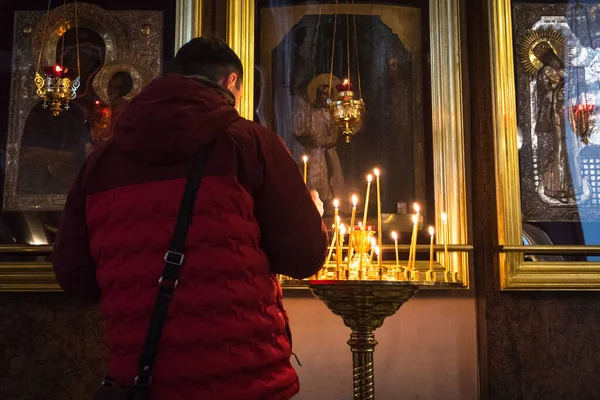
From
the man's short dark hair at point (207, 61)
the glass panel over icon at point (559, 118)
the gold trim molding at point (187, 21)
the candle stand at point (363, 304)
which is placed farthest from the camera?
the gold trim molding at point (187, 21)

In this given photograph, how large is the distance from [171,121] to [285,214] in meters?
0.34

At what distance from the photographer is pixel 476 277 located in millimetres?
2871

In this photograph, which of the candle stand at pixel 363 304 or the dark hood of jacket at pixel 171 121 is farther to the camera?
the candle stand at pixel 363 304

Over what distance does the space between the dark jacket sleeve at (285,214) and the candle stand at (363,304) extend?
1.64 feet

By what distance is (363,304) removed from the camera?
2053 mm

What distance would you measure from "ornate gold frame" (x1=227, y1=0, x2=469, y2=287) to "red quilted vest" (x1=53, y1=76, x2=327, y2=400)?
1.42 meters

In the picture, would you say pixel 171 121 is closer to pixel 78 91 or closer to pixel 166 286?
pixel 166 286

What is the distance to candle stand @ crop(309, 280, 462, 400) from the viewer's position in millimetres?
1986

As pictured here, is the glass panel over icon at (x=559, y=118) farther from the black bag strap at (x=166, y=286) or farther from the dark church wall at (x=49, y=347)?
the dark church wall at (x=49, y=347)

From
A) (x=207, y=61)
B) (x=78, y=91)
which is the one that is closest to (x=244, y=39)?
(x=78, y=91)

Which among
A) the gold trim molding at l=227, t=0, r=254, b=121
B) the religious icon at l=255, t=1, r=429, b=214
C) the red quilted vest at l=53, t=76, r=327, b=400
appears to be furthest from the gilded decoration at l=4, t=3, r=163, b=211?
the red quilted vest at l=53, t=76, r=327, b=400

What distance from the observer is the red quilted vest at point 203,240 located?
1359 mm

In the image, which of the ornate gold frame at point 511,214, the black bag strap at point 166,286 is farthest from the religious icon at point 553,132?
the black bag strap at point 166,286

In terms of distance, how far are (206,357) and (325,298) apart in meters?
0.78
